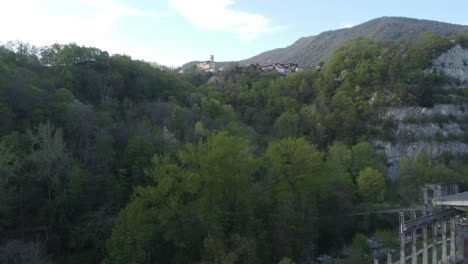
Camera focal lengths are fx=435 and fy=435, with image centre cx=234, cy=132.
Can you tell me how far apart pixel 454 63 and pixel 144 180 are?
6343cm

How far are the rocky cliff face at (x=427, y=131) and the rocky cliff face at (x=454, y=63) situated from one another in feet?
15.2

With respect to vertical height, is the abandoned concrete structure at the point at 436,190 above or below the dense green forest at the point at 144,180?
below

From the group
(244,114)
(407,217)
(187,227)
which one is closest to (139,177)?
(187,227)

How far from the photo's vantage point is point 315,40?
151m

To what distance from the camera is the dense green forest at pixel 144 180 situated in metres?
22.8

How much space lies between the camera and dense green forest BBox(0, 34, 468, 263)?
2280cm

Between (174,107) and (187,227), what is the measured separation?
25070mm

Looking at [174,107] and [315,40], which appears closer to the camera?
[174,107]

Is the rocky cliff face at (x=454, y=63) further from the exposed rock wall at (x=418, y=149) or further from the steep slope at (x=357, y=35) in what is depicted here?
the steep slope at (x=357, y=35)

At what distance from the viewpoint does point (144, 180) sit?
29219mm

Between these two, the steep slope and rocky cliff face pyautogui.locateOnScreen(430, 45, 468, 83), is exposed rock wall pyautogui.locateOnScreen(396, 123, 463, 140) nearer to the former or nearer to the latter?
rocky cliff face pyautogui.locateOnScreen(430, 45, 468, 83)

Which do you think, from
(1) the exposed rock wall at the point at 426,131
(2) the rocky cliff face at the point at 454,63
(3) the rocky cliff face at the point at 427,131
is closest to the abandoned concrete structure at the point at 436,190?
(3) the rocky cliff face at the point at 427,131

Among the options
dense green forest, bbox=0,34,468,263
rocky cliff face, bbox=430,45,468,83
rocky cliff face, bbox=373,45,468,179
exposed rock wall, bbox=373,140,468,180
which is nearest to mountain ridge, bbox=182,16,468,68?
rocky cliff face, bbox=430,45,468,83

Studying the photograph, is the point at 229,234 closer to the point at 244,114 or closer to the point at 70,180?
the point at 70,180
